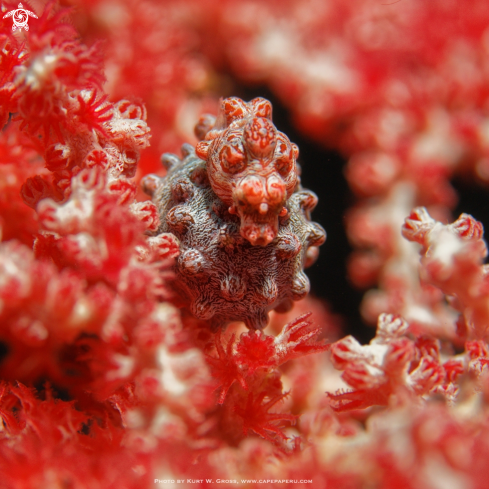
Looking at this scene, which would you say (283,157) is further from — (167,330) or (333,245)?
(333,245)

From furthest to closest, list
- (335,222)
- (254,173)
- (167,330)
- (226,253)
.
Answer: (335,222) < (226,253) < (254,173) < (167,330)

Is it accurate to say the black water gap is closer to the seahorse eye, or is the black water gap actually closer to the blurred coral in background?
the blurred coral in background

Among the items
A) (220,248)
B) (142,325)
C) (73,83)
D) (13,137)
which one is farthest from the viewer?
(13,137)

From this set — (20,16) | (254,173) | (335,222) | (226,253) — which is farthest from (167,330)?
(335,222)

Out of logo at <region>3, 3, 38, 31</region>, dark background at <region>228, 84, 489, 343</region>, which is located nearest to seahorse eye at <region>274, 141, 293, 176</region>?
logo at <region>3, 3, 38, 31</region>

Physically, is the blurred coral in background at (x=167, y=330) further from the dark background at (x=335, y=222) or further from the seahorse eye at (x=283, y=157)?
the dark background at (x=335, y=222)

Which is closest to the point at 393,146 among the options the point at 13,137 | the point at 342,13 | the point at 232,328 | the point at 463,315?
the point at 342,13

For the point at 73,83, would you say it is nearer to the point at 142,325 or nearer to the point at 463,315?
the point at 142,325
